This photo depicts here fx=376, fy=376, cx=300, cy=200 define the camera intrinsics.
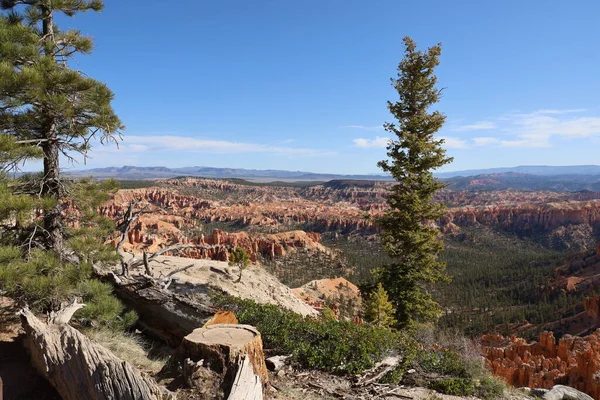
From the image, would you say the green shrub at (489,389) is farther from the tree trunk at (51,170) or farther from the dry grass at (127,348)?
the tree trunk at (51,170)

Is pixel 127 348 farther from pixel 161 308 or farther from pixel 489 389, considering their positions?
pixel 489 389

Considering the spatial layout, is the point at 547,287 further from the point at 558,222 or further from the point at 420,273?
the point at 558,222

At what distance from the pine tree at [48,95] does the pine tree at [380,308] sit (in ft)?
32.5

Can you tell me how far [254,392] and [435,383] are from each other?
10.1ft

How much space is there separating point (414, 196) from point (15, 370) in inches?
457

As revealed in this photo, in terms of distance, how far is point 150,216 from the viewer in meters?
91.4

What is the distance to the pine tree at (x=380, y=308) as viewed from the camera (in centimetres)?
1297

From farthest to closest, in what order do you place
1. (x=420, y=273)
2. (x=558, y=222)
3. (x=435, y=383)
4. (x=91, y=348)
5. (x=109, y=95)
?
1. (x=558, y=222)
2. (x=420, y=273)
3. (x=109, y=95)
4. (x=435, y=383)
5. (x=91, y=348)

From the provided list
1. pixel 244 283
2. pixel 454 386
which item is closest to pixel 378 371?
pixel 454 386

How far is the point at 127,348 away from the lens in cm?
680

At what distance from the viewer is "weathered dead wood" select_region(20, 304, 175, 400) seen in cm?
420

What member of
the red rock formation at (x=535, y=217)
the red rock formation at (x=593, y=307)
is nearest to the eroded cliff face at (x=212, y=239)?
the red rock formation at (x=593, y=307)

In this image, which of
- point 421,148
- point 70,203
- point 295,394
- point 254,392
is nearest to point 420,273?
point 421,148

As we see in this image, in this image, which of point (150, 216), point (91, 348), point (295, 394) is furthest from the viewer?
point (150, 216)
